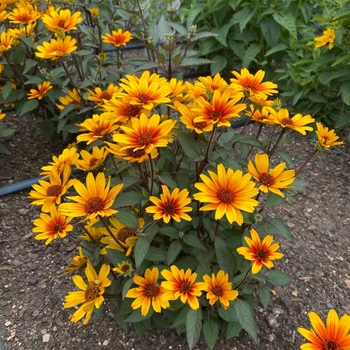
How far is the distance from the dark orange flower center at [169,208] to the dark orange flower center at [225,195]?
152mm

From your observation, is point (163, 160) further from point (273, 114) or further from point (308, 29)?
point (308, 29)

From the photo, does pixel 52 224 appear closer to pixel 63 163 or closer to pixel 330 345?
pixel 63 163

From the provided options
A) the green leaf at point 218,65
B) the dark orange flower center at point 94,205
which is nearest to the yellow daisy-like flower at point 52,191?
the dark orange flower center at point 94,205

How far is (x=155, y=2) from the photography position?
4449mm

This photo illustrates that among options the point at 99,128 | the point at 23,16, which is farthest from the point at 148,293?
the point at 23,16

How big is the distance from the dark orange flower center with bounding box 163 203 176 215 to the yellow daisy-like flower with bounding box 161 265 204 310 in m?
0.17

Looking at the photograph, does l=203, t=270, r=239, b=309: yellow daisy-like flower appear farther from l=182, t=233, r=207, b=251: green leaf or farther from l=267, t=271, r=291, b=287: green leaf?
l=267, t=271, r=291, b=287: green leaf

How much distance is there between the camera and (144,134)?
1104 millimetres

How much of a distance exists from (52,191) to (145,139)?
1.24 feet

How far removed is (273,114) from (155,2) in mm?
3595

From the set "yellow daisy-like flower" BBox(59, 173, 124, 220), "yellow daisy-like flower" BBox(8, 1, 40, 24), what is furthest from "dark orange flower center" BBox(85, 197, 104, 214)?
"yellow daisy-like flower" BBox(8, 1, 40, 24)

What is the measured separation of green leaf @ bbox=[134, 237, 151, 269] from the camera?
1166 mm

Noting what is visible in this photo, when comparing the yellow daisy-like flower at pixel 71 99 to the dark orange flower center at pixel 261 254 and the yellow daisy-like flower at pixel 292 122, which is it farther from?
the dark orange flower center at pixel 261 254

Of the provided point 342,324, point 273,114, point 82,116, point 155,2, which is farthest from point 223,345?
point 155,2
